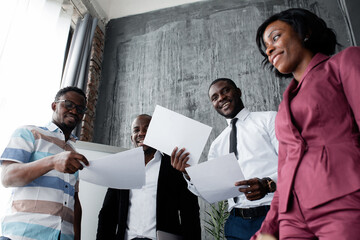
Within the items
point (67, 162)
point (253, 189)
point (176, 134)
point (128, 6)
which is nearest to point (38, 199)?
point (67, 162)

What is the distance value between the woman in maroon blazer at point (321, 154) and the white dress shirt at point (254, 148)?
695mm

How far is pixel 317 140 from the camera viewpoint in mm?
732

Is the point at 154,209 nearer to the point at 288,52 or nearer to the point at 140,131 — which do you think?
the point at 140,131

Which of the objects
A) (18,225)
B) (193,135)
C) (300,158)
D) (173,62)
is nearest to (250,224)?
(193,135)

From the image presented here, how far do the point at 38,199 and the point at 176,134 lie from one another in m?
0.79

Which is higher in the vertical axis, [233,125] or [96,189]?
[233,125]

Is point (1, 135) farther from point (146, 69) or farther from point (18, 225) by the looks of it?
point (146, 69)

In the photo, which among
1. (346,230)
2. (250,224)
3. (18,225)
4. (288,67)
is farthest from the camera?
(250,224)

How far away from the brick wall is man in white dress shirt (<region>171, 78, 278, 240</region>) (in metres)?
1.73

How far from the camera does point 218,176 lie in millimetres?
1365

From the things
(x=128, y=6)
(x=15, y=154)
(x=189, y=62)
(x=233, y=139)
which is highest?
(x=128, y=6)

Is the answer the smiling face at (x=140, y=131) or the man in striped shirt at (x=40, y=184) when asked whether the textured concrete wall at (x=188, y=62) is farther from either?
the man in striped shirt at (x=40, y=184)

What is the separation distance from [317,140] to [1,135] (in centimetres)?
205

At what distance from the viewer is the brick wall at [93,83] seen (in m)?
3.14
